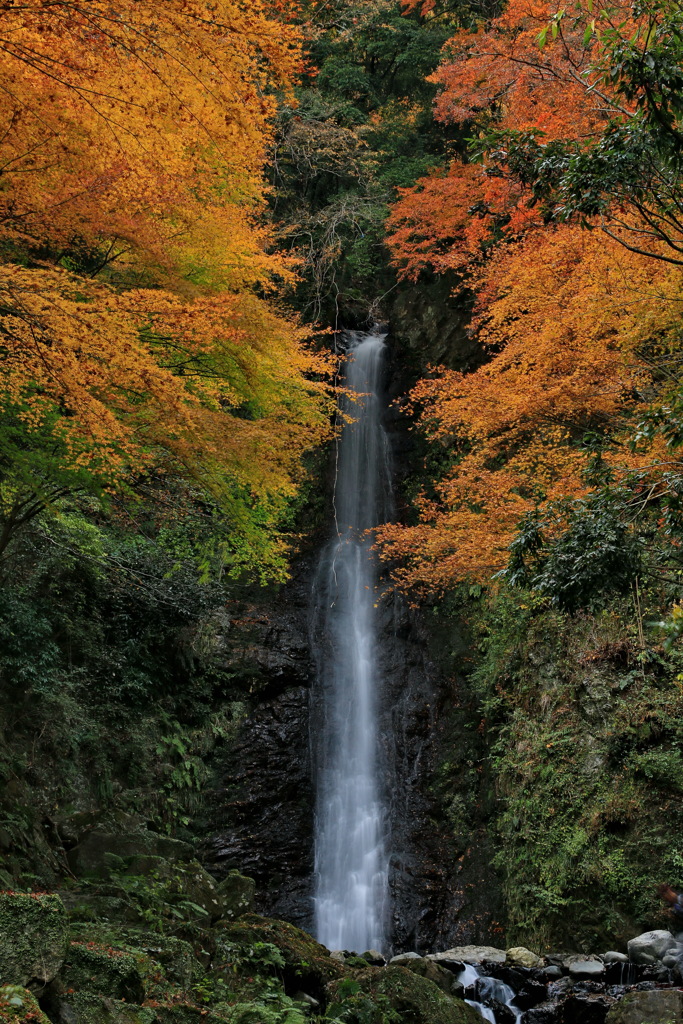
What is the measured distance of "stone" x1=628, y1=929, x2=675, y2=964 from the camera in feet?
29.9

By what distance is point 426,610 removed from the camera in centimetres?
1800

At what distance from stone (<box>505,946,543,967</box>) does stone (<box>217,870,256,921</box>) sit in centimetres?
379

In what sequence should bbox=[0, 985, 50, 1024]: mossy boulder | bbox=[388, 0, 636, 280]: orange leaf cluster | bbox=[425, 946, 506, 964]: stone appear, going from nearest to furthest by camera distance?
bbox=[0, 985, 50, 1024]: mossy boulder
bbox=[425, 946, 506, 964]: stone
bbox=[388, 0, 636, 280]: orange leaf cluster

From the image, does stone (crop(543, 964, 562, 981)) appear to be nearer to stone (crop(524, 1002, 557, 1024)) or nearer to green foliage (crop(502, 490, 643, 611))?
stone (crop(524, 1002, 557, 1024))

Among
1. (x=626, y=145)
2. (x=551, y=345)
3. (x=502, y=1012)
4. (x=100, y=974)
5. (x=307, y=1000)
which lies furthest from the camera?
(x=551, y=345)

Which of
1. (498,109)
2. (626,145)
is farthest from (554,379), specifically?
(498,109)

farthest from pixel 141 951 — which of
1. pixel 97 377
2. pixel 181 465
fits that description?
pixel 181 465

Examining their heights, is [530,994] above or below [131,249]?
below

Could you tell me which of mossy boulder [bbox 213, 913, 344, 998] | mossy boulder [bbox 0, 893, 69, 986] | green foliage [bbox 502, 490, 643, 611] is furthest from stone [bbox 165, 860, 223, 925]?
green foliage [bbox 502, 490, 643, 611]

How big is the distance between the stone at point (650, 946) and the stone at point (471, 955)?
Answer: 1833 millimetres

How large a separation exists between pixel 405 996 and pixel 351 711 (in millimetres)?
8762

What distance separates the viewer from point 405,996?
7.48m

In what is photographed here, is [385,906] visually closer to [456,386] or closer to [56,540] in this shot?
[56,540]

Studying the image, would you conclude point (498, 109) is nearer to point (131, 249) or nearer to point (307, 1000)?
point (131, 249)
